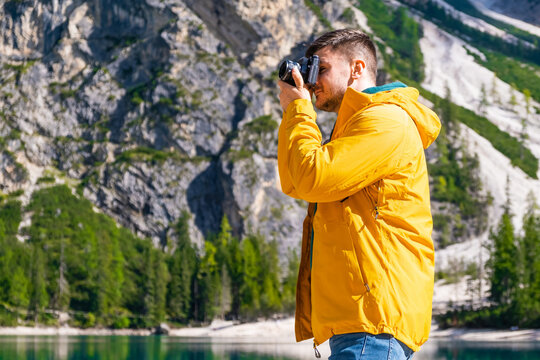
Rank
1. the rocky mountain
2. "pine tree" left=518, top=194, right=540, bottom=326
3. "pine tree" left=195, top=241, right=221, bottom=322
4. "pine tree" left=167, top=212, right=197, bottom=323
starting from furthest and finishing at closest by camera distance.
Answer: the rocky mountain → "pine tree" left=167, top=212, right=197, bottom=323 → "pine tree" left=195, top=241, right=221, bottom=322 → "pine tree" left=518, top=194, right=540, bottom=326

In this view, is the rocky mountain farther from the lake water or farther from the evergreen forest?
the lake water

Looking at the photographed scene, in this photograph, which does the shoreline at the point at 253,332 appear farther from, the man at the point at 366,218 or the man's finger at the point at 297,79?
the man's finger at the point at 297,79

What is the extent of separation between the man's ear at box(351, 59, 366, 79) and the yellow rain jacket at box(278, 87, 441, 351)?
275mm

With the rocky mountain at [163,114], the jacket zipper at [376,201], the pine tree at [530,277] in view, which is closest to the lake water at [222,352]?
the pine tree at [530,277]

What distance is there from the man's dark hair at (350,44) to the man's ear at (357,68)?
27 mm

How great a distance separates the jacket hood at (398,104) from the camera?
344 cm

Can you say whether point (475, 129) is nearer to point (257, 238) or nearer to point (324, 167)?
point (257, 238)

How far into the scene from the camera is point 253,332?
81.7m

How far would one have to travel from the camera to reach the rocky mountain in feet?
420

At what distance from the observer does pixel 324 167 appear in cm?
319

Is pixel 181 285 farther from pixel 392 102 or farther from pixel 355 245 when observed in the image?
pixel 355 245

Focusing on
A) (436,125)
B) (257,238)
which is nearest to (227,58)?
(257,238)

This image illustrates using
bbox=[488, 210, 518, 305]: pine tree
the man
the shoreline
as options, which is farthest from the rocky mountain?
the man

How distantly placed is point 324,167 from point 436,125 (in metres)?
0.78
